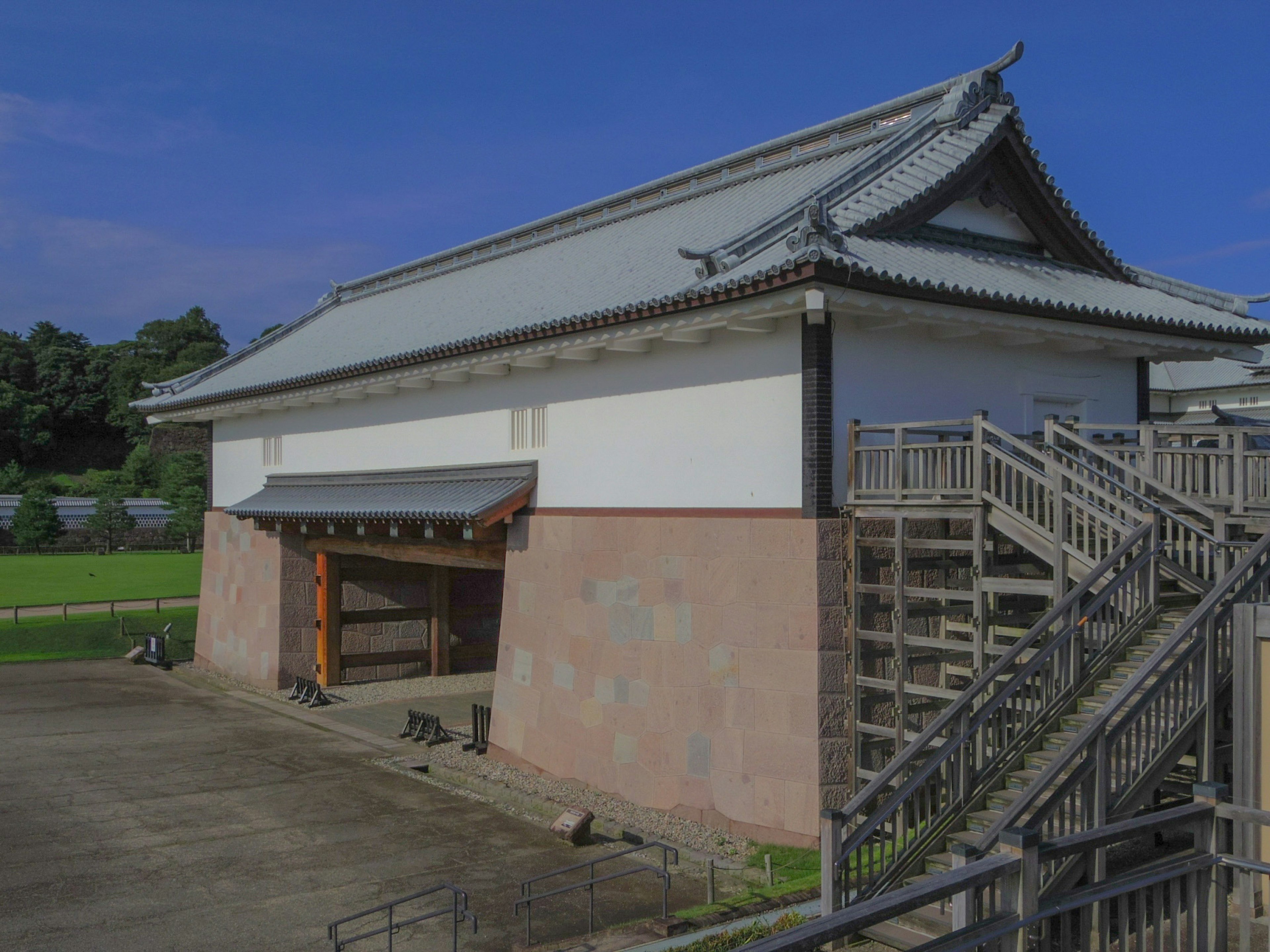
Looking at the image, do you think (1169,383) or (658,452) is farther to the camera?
(1169,383)

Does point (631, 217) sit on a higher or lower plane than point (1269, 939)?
higher

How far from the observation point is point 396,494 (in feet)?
60.8

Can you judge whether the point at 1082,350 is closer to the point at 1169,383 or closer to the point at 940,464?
the point at 940,464

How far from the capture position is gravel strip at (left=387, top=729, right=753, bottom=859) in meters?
12.3

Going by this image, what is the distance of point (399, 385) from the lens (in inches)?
749

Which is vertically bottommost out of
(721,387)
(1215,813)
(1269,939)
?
(1269,939)

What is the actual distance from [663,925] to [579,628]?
621 cm

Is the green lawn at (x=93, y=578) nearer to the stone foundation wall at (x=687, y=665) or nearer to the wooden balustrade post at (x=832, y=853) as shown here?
the stone foundation wall at (x=687, y=665)

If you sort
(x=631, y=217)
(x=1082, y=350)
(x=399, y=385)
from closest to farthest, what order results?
(x=1082, y=350) < (x=399, y=385) < (x=631, y=217)

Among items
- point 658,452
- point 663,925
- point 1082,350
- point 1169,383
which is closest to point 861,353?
point 658,452

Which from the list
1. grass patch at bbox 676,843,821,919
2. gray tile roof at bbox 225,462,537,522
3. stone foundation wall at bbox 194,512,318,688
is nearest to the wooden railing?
grass patch at bbox 676,843,821,919

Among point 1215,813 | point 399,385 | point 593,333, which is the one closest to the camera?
point 1215,813

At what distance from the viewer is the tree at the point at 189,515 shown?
56719 mm

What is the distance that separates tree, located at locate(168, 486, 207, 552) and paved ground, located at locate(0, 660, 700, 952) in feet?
126
